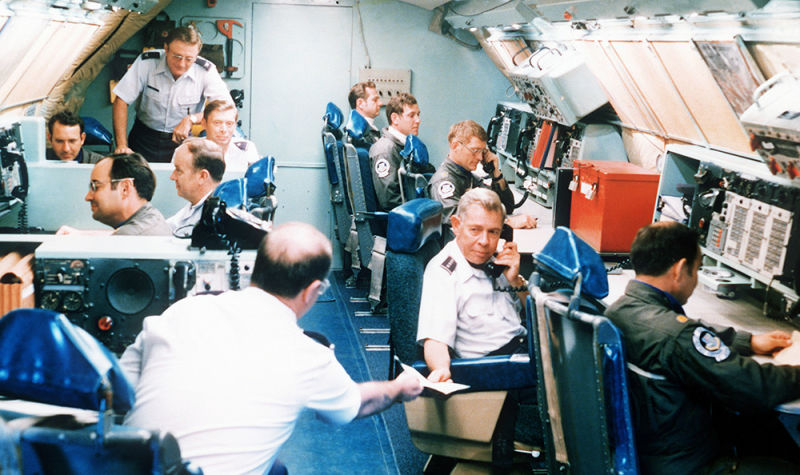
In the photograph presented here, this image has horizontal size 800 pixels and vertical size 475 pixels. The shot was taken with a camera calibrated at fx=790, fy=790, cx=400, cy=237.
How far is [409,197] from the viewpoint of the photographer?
588cm

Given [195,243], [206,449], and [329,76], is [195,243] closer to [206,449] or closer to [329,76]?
[206,449]

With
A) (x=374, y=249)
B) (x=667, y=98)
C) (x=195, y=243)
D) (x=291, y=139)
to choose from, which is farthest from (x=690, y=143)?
(x=291, y=139)

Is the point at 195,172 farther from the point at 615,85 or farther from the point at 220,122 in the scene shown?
the point at 615,85

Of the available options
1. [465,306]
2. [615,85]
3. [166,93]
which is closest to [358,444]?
[465,306]

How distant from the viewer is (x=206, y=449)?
1.97 m

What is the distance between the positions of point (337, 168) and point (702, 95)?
340 centimetres

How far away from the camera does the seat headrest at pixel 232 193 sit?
370cm

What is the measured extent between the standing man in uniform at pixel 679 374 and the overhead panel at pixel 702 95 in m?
1.66

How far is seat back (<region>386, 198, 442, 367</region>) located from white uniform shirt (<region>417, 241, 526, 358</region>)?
0.17 ft

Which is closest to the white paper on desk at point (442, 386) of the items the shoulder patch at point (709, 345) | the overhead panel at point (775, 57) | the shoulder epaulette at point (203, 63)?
the shoulder patch at point (709, 345)

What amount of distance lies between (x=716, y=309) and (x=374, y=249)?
9.62 ft

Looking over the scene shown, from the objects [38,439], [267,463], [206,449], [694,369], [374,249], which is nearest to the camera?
[38,439]

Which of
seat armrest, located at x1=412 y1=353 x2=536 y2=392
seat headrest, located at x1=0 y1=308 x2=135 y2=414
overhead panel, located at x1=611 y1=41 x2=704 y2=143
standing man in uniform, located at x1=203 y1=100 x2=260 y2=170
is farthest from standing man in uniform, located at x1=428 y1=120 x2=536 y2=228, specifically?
seat headrest, located at x1=0 y1=308 x2=135 y2=414

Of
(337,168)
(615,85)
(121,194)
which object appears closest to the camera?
(121,194)
